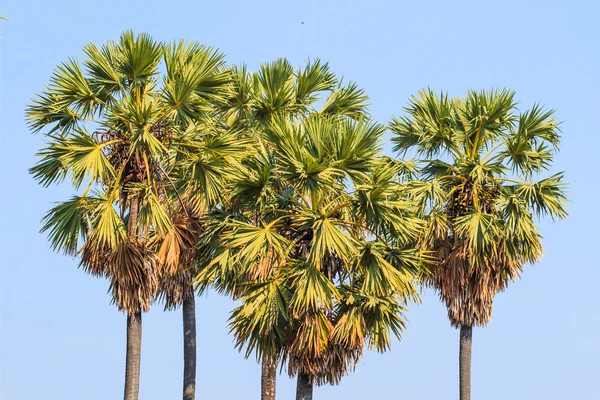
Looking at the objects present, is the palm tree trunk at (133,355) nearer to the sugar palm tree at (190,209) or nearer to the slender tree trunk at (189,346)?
the sugar palm tree at (190,209)

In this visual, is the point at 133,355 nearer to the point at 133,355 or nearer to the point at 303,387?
the point at 133,355

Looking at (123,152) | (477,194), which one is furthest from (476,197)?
(123,152)

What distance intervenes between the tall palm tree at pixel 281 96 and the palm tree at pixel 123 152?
4.30m

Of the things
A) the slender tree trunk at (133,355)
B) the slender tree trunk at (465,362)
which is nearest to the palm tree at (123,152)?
the slender tree trunk at (133,355)

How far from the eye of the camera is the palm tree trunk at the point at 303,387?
87.2 feet

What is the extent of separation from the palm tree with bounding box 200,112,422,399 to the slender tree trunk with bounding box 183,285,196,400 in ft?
18.4

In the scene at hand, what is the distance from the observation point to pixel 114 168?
2731cm

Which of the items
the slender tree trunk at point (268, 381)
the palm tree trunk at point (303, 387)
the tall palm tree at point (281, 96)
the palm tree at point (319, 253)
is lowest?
the palm tree trunk at point (303, 387)

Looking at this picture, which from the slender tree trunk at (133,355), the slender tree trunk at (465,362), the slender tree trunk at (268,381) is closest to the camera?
the slender tree trunk at (133,355)

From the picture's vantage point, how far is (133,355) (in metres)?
27.5

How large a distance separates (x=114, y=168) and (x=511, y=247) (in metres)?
10.3

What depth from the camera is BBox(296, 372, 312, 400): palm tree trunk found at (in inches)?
1047

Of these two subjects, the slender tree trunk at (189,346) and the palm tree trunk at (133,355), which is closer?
the palm tree trunk at (133,355)

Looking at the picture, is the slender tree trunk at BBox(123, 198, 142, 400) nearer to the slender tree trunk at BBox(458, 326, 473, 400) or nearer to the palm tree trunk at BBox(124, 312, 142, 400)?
the palm tree trunk at BBox(124, 312, 142, 400)
